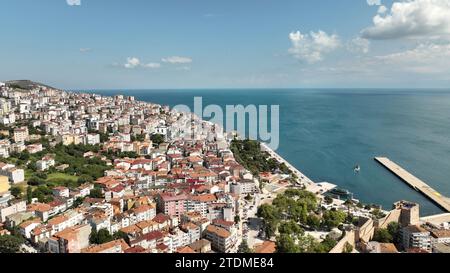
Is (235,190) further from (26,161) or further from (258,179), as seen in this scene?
(26,161)

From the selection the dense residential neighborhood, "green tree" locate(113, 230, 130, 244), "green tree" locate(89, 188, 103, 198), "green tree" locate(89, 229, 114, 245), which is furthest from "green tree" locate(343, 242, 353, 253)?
"green tree" locate(89, 188, 103, 198)

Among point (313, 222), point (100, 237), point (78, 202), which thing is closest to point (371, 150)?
point (313, 222)

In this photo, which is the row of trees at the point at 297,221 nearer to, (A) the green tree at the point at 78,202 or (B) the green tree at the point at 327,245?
(B) the green tree at the point at 327,245

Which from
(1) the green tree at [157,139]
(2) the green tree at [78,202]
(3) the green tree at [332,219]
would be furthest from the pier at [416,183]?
(1) the green tree at [157,139]

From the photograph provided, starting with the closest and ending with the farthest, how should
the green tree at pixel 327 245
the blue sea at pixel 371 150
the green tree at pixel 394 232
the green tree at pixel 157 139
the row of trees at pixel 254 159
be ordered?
1. the green tree at pixel 327 245
2. the green tree at pixel 394 232
3. the blue sea at pixel 371 150
4. the row of trees at pixel 254 159
5. the green tree at pixel 157 139
